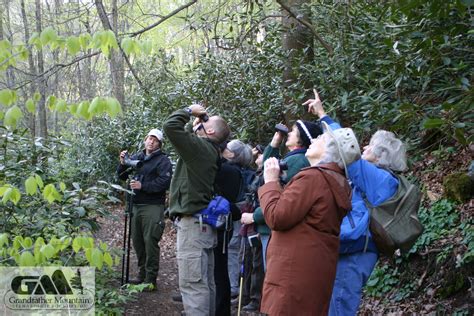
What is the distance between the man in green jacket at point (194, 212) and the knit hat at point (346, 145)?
1.53 meters

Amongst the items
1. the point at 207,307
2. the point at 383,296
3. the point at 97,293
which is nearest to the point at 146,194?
the point at 97,293

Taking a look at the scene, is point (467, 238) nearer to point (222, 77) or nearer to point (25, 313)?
point (25, 313)

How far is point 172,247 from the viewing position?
32.8 feet

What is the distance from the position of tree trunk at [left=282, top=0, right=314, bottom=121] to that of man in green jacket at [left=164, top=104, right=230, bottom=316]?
287 centimetres

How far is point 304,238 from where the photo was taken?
10.2 ft

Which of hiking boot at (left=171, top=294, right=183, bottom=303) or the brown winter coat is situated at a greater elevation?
the brown winter coat

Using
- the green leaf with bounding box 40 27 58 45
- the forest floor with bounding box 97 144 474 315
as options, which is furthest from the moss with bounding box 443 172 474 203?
the green leaf with bounding box 40 27 58 45

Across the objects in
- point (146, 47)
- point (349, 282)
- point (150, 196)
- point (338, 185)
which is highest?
point (146, 47)

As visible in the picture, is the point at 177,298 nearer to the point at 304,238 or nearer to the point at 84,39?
the point at 304,238

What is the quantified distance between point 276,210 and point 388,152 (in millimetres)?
1338

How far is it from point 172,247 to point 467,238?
6.22 meters

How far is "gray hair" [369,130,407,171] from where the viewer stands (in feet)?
13.0

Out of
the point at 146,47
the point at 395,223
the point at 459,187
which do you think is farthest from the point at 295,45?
the point at 146,47

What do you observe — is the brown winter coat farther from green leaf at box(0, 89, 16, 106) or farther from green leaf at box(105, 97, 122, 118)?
green leaf at box(0, 89, 16, 106)
